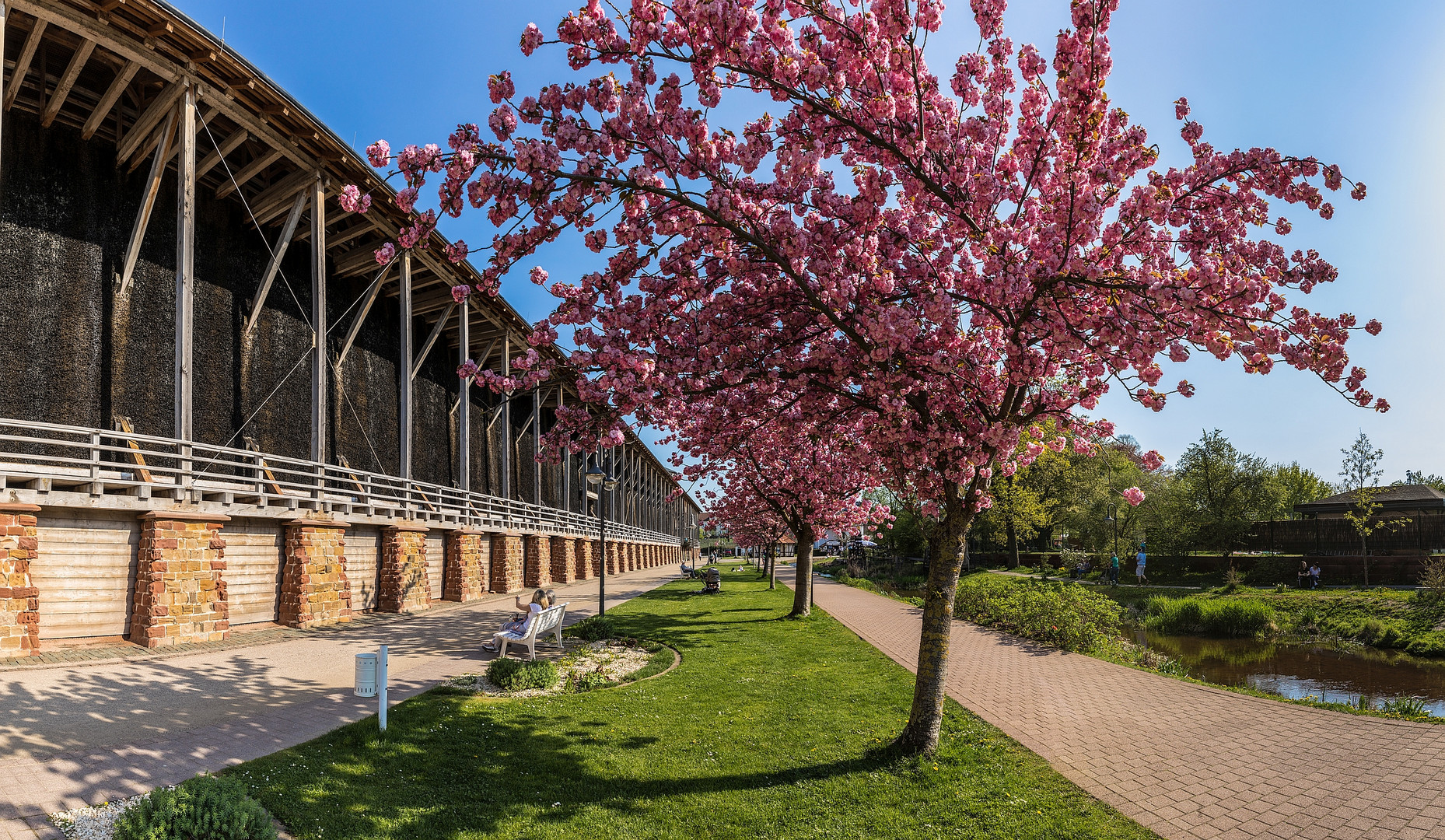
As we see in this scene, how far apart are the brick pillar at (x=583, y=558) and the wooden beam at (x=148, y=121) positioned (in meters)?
26.0

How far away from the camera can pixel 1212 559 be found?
32.8 m

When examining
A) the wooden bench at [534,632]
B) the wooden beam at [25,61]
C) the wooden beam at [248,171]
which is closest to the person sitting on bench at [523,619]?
the wooden bench at [534,632]

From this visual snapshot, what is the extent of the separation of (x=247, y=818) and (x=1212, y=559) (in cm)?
3883

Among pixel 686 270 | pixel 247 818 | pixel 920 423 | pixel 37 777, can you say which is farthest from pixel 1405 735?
pixel 37 777

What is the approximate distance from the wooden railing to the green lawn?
6.69 m

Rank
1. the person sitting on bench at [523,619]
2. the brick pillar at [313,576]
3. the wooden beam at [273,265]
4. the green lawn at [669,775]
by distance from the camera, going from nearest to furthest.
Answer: the green lawn at [669,775] → the person sitting on bench at [523,619] → the brick pillar at [313,576] → the wooden beam at [273,265]

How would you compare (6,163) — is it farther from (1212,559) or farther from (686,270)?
(1212,559)

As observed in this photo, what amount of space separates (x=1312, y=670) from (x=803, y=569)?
35.9 feet

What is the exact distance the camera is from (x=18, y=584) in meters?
9.34

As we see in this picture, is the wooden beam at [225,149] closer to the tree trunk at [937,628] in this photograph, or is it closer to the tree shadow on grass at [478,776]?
the tree shadow on grass at [478,776]

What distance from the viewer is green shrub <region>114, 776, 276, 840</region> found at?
4035 mm

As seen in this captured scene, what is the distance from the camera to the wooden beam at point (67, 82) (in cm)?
1343

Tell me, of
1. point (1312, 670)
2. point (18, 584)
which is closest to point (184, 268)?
point (18, 584)

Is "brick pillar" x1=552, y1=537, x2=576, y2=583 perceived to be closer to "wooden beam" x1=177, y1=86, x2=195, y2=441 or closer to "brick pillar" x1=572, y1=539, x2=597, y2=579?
"brick pillar" x1=572, y1=539, x2=597, y2=579
